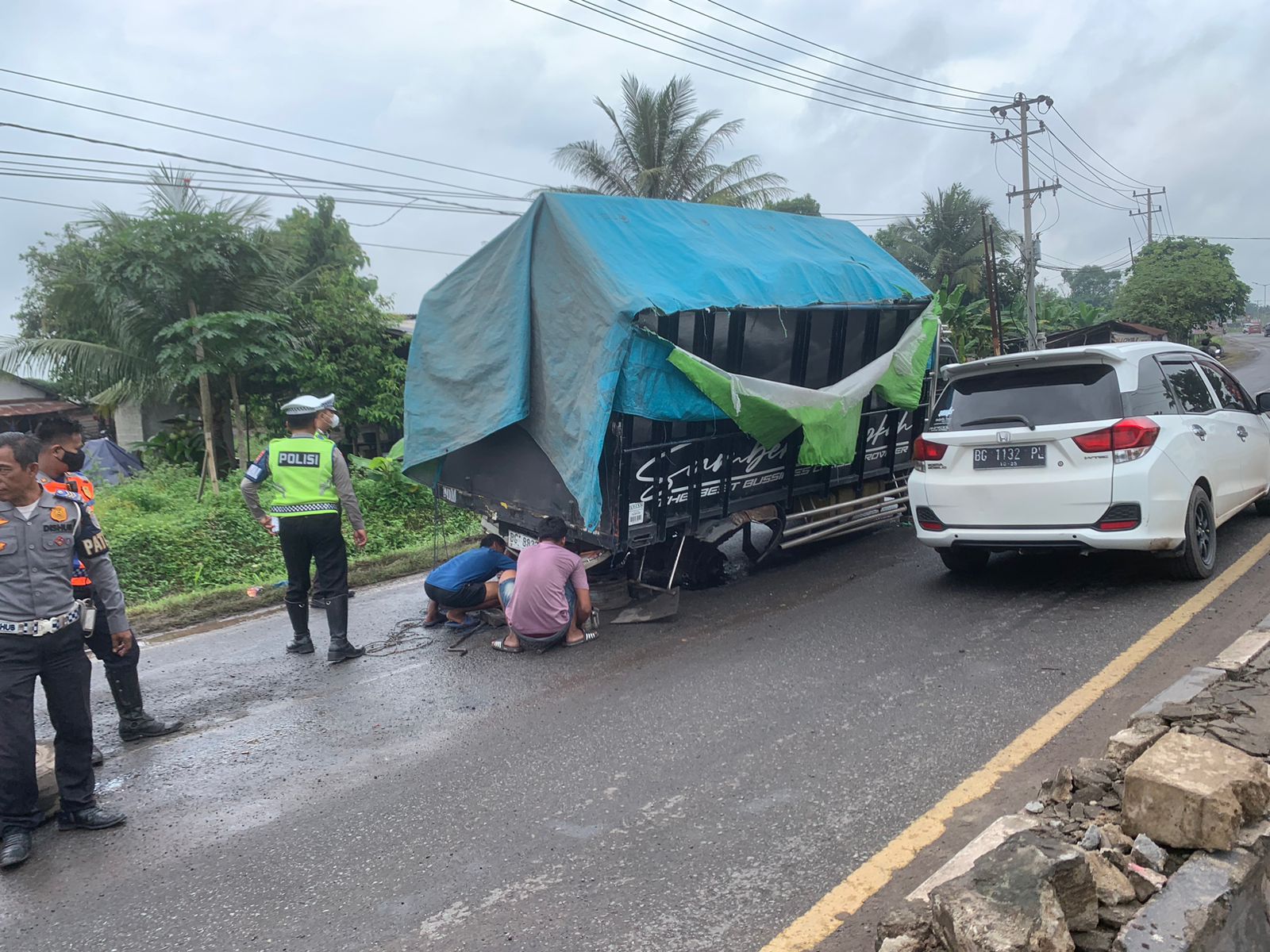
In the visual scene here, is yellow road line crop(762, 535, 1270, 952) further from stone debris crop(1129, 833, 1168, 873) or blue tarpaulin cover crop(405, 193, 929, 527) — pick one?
blue tarpaulin cover crop(405, 193, 929, 527)

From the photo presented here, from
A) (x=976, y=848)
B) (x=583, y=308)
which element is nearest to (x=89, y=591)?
(x=583, y=308)

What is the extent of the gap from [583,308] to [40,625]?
3.51 metres

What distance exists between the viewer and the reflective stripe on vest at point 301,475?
6094 mm

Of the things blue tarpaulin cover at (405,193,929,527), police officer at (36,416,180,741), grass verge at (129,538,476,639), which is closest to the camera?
police officer at (36,416,180,741)

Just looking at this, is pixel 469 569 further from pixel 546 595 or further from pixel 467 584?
pixel 546 595

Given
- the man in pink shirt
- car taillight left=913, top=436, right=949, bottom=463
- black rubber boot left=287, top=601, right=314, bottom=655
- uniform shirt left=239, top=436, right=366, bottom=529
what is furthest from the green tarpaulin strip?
black rubber boot left=287, top=601, right=314, bottom=655

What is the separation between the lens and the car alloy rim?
6.27 metres

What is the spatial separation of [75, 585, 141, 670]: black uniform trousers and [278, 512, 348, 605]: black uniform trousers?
4.55ft

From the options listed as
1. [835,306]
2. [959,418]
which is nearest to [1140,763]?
[959,418]

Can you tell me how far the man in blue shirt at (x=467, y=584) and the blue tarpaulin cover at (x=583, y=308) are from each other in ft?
2.86

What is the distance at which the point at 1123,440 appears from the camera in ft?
18.9

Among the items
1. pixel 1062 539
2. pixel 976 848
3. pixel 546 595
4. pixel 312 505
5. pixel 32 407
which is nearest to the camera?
pixel 976 848

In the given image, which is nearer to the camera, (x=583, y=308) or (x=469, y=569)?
(x=583, y=308)

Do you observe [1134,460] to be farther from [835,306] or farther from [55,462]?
[55,462]
